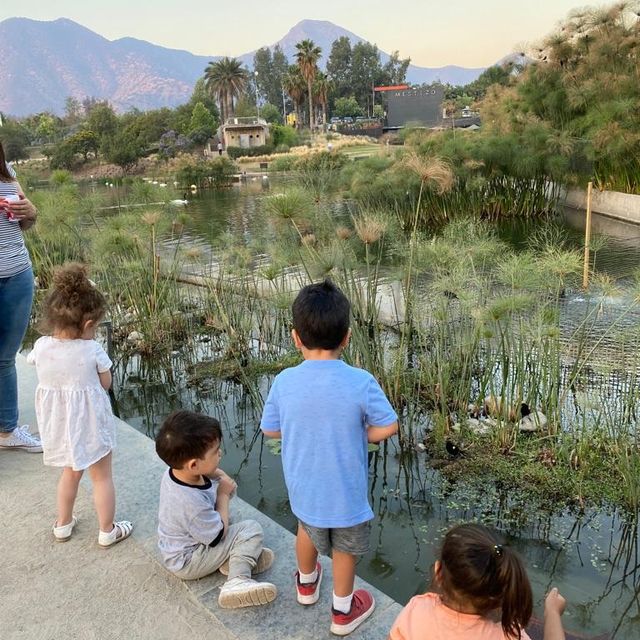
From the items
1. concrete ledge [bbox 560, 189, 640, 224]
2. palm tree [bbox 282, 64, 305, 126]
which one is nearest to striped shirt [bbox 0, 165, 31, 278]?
concrete ledge [bbox 560, 189, 640, 224]

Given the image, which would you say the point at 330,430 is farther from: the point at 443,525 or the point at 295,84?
the point at 295,84

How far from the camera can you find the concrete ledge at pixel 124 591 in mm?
1644

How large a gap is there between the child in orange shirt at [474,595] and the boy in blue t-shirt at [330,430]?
1.16 feet

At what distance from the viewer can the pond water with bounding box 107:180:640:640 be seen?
2.21 metres

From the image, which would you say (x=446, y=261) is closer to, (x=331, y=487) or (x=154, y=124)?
(x=331, y=487)

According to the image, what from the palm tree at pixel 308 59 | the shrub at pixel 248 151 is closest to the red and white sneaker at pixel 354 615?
the shrub at pixel 248 151

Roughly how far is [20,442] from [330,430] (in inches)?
70.8

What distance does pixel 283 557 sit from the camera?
1947 mm

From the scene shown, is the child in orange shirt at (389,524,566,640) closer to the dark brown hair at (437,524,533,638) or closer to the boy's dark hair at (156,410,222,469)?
the dark brown hair at (437,524,533,638)

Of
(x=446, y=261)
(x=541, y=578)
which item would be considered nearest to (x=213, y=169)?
(x=446, y=261)

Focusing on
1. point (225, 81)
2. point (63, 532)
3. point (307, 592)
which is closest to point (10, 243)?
point (63, 532)

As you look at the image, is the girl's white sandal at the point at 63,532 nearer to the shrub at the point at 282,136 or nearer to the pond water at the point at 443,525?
the pond water at the point at 443,525

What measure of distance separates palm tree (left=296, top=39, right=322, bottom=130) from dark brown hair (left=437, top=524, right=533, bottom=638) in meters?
51.9

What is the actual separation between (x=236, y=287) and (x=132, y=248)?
99 cm
